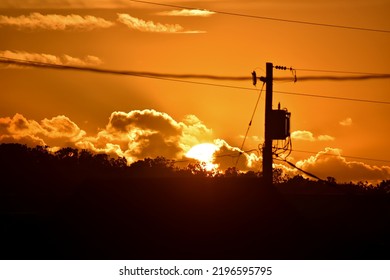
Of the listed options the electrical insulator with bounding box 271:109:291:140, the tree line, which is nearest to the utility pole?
the electrical insulator with bounding box 271:109:291:140

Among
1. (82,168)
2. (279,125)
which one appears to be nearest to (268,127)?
(279,125)

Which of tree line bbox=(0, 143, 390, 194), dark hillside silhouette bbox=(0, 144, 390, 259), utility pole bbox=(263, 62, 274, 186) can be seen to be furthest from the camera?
tree line bbox=(0, 143, 390, 194)

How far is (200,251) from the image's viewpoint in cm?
2509

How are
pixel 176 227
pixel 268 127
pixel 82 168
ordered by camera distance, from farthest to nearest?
1. pixel 82 168
2. pixel 268 127
3. pixel 176 227

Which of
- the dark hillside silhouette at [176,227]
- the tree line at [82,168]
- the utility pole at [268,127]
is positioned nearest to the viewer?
the dark hillside silhouette at [176,227]

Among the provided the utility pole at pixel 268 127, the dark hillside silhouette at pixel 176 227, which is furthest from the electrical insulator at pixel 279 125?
the dark hillside silhouette at pixel 176 227

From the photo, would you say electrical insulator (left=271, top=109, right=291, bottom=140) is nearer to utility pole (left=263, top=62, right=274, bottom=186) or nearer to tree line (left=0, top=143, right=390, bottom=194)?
utility pole (left=263, top=62, right=274, bottom=186)

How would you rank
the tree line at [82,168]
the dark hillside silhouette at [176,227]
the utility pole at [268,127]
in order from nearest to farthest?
the dark hillside silhouette at [176,227]
the utility pole at [268,127]
the tree line at [82,168]

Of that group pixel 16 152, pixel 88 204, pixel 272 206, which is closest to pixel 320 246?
pixel 272 206

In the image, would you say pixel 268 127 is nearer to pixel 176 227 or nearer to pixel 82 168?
pixel 176 227

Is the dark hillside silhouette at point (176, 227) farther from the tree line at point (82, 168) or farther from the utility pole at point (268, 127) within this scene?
the tree line at point (82, 168)

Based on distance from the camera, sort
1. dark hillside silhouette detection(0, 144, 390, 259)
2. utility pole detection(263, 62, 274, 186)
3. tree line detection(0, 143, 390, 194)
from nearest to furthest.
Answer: dark hillside silhouette detection(0, 144, 390, 259) → utility pole detection(263, 62, 274, 186) → tree line detection(0, 143, 390, 194)

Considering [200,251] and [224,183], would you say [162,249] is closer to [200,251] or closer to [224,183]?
[200,251]

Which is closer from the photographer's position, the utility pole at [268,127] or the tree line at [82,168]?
the utility pole at [268,127]
